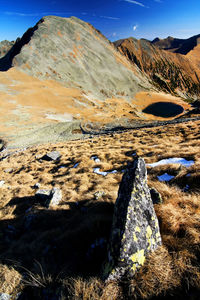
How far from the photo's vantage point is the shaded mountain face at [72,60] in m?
80.2

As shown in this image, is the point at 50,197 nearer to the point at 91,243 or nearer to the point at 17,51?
the point at 91,243

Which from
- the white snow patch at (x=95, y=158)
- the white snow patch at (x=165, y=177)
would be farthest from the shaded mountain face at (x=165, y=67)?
the white snow patch at (x=165, y=177)

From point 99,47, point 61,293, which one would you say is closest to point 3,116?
point 61,293

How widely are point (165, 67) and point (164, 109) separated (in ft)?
392

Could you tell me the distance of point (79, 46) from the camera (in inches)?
3986

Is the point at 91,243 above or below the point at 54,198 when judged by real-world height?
above

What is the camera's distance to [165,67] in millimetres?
162875

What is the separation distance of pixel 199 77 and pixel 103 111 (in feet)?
548

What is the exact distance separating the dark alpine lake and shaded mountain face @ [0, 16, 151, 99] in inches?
809

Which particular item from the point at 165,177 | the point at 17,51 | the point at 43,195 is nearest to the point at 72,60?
the point at 17,51

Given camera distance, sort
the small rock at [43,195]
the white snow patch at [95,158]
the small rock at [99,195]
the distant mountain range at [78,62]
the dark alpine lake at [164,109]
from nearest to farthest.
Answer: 1. the small rock at [99,195]
2. the small rock at [43,195]
3. the white snow patch at [95,158]
4. the dark alpine lake at [164,109]
5. the distant mountain range at [78,62]

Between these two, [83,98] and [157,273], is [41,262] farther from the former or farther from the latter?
[83,98]

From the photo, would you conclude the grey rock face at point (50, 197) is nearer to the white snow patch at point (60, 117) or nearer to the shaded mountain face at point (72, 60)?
the white snow patch at point (60, 117)

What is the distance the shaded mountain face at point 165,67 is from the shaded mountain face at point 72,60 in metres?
50.9
